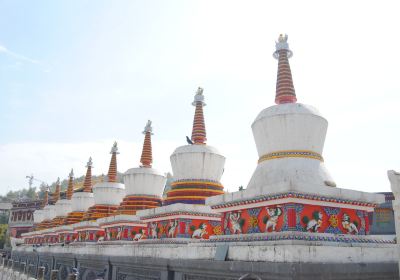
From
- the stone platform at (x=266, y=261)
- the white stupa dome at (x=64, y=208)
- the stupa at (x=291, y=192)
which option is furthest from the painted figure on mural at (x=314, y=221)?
the white stupa dome at (x=64, y=208)

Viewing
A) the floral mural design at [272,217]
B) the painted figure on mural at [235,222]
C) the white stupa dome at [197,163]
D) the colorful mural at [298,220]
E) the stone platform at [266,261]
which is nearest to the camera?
the stone platform at [266,261]

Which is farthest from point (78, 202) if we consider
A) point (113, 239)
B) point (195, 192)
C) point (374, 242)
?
point (374, 242)

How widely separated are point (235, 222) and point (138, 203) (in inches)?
400

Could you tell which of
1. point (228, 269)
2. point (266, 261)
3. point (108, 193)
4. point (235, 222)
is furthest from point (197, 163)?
point (108, 193)

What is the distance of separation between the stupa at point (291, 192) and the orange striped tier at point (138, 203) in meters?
9.12

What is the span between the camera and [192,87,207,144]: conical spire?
53.2 ft

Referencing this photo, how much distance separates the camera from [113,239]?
760 inches

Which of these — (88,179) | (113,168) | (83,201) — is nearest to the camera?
(113,168)

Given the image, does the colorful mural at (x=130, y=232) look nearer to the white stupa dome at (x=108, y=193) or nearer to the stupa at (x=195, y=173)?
the stupa at (x=195, y=173)

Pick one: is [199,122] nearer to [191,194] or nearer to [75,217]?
[191,194]

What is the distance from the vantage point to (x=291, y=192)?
833 cm

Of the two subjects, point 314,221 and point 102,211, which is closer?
point 314,221

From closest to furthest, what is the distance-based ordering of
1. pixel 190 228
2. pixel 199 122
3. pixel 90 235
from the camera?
pixel 190 228, pixel 199 122, pixel 90 235

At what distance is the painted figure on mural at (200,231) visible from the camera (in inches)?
546
